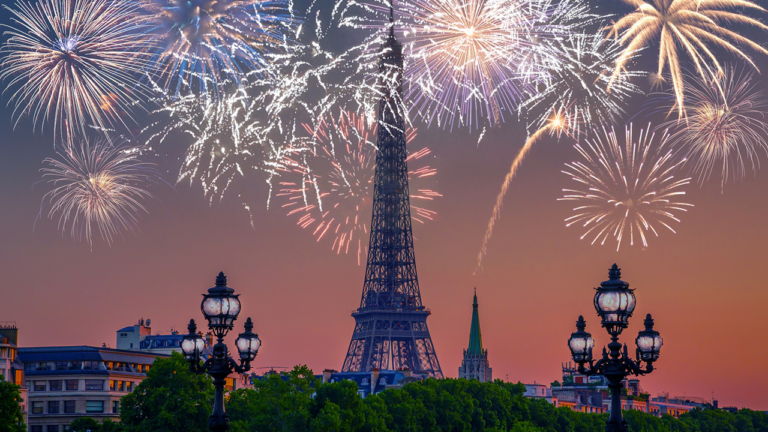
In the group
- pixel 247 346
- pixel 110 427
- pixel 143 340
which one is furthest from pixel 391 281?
pixel 247 346

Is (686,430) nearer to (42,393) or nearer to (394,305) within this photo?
(394,305)

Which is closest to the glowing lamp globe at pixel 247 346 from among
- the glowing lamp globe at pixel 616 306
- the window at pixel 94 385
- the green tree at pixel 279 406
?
the glowing lamp globe at pixel 616 306

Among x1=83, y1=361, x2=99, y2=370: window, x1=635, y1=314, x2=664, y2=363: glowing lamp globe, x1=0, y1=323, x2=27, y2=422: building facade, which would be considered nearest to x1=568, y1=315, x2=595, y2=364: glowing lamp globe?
x1=635, y1=314, x2=664, y2=363: glowing lamp globe

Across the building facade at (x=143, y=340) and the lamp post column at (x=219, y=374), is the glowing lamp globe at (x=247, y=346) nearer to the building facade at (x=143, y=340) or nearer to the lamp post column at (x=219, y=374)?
the lamp post column at (x=219, y=374)

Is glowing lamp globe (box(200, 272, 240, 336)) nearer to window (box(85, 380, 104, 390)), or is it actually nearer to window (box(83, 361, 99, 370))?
window (box(85, 380, 104, 390))

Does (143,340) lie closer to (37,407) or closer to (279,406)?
(37,407)

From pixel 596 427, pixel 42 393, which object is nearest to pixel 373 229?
pixel 596 427
